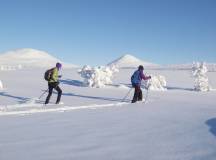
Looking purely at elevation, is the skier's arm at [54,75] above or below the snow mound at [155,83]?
above

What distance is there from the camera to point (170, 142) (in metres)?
7.04

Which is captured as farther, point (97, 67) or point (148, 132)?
point (97, 67)

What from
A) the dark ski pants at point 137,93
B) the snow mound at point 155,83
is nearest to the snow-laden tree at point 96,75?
the snow mound at point 155,83

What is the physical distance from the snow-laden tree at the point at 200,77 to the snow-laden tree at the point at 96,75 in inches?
333

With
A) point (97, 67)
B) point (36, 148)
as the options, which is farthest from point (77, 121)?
point (97, 67)

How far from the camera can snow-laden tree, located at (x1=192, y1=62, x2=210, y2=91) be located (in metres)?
35.1

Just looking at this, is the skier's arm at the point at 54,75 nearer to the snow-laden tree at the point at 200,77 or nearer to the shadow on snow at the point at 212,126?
the shadow on snow at the point at 212,126

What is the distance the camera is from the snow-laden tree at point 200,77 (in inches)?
1383

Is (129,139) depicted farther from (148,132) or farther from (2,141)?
(2,141)

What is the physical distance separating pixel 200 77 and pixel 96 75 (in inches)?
421

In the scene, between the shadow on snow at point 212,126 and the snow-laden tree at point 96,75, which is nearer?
the shadow on snow at point 212,126

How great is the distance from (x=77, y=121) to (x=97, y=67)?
23735 mm

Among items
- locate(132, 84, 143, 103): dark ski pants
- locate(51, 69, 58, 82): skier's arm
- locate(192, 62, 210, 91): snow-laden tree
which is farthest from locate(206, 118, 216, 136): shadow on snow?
locate(192, 62, 210, 91): snow-laden tree

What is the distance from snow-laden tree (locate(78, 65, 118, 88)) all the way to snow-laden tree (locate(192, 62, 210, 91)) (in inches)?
333
